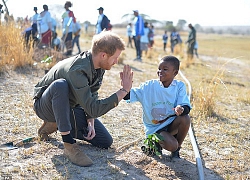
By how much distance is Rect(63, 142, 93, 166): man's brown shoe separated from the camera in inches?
120

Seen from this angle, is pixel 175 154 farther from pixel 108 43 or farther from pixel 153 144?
pixel 108 43

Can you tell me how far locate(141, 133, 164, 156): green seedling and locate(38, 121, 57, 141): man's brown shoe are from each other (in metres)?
0.94

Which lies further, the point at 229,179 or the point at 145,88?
the point at 145,88

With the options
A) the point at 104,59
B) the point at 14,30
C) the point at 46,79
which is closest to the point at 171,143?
the point at 104,59

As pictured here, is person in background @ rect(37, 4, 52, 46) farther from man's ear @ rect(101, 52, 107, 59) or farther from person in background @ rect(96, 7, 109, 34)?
man's ear @ rect(101, 52, 107, 59)

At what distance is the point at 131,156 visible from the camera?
3.45 metres

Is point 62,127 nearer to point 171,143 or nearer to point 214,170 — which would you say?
point 171,143

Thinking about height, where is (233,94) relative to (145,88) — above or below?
below

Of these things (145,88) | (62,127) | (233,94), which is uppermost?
(145,88)

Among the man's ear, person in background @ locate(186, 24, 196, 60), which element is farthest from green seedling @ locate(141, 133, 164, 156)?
person in background @ locate(186, 24, 196, 60)

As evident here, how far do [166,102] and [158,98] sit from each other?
88mm

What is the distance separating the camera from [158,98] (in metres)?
3.40

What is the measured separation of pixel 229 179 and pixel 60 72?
1.82m

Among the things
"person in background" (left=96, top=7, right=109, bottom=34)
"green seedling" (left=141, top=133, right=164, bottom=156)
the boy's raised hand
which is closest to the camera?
the boy's raised hand
